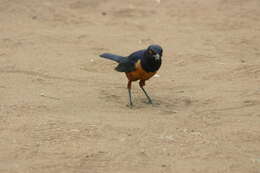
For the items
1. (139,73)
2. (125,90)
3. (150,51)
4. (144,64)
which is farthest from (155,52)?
(125,90)

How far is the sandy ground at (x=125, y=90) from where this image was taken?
5.47m

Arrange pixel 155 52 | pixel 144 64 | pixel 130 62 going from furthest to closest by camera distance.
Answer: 1. pixel 130 62
2. pixel 144 64
3. pixel 155 52

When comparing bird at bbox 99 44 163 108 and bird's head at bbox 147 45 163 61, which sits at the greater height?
bird's head at bbox 147 45 163 61

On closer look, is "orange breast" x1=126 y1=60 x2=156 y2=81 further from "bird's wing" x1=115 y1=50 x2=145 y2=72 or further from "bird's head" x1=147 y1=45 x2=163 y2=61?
"bird's head" x1=147 y1=45 x2=163 y2=61

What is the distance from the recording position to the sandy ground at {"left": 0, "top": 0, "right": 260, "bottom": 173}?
5.47 metres

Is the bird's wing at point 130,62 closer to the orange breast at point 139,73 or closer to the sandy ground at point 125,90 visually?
the orange breast at point 139,73

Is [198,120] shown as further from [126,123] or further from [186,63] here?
[186,63]

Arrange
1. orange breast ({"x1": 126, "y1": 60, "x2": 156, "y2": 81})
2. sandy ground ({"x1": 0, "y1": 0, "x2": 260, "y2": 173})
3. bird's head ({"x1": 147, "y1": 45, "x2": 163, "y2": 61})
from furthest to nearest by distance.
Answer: orange breast ({"x1": 126, "y1": 60, "x2": 156, "y2": 81}) → bird's head ({"x1": 147, "y1": 45, "x2": 163, "y2": 61}) → sandy ground ({"x1": 0, "y1": 0, "x2": 260, "y2": 173})

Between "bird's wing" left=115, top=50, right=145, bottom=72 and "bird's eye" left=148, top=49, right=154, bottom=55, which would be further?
"bird's wing" left=115, top=50, right=145, bottom=72

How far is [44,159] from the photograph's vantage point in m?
5.33

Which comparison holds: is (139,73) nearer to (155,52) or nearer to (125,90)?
(155,52)

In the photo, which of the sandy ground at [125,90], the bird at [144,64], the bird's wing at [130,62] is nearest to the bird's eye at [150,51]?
the bird at [144,64]

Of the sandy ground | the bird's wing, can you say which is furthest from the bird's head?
the sandy ground

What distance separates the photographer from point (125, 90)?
8250mm
